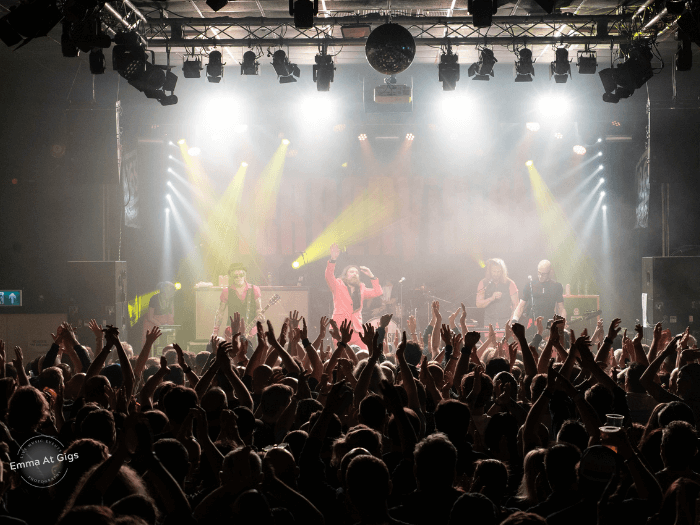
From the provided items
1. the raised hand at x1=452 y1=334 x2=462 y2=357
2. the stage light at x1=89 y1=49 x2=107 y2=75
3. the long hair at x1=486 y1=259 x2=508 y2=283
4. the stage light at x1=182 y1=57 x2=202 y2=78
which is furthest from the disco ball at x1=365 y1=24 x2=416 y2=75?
the long hair at x1=486 y1=259 x2=508 y2=283

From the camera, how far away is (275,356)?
167 inches

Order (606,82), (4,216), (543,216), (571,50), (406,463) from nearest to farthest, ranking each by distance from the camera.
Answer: (406,463) → (606,82) → (4,216) → (571,50) → (543,216)

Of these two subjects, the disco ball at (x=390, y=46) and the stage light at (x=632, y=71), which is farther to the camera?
the stage light at (x=632, y=71)

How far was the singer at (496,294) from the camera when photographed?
11.8 meters

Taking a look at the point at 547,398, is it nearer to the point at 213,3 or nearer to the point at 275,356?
the point at 275,356

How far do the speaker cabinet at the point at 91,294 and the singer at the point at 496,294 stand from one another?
21.5 feet

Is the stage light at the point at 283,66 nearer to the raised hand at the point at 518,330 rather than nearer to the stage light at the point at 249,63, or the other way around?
the stage light at the point at 249,63

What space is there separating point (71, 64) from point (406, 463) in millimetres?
9912

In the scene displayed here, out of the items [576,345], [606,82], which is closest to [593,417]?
[576,345]

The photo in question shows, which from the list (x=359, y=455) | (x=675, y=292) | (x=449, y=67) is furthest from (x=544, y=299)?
(x=359, y=455)

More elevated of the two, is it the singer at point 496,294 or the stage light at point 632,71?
the stage light at point 632,71

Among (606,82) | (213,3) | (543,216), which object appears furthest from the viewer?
(543,216)

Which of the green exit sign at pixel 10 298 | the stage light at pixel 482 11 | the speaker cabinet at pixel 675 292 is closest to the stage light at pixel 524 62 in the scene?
the stage light at pixel 482 11

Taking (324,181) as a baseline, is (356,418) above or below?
below
